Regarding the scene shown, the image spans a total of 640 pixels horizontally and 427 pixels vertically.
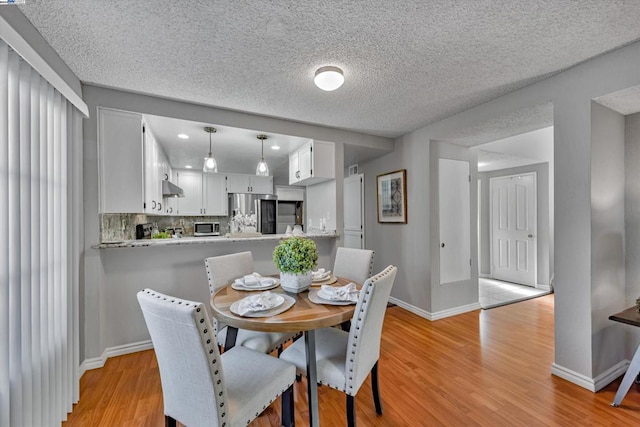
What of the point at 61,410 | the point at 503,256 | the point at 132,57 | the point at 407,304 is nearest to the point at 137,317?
the point at 61,410

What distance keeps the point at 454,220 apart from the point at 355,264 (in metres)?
1.79

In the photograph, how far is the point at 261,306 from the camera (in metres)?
1.48

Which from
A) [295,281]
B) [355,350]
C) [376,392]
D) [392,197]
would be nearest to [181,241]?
[295,281]

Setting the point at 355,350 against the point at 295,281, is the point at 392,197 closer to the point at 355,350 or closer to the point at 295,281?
the point at 295,281

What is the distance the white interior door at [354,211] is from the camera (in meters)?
4.76

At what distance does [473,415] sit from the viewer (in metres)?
1.74

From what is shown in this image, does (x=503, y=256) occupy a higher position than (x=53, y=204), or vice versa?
(x=53, y=204)

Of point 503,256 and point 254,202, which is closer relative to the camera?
point 503,256

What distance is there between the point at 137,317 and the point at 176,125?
6.50 ft

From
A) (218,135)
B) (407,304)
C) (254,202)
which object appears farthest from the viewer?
(254,202)

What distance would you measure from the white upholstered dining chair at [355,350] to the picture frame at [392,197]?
91.3 inches

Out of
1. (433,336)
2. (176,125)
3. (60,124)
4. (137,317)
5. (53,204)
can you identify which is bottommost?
(433,336)

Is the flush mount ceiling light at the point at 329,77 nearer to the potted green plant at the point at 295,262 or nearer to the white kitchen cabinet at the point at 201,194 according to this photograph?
the potted green plant at the point at 295,262

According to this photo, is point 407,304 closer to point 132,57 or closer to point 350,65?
point 350,65
